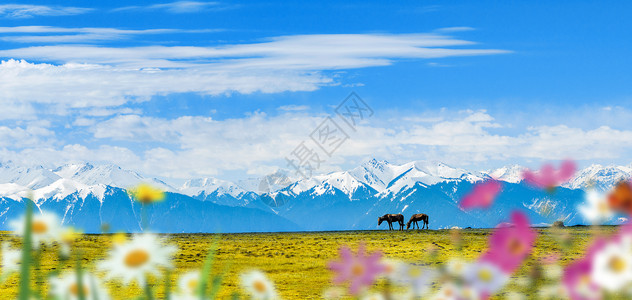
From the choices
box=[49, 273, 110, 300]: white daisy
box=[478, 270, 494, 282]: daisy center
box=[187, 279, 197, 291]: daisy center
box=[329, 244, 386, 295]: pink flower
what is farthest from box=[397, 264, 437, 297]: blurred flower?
box=[49, 273, 110, 300]: white daisy

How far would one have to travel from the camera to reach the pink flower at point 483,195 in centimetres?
226

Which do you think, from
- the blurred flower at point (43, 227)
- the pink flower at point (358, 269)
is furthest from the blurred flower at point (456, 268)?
the blurred flower at point (43, 227)

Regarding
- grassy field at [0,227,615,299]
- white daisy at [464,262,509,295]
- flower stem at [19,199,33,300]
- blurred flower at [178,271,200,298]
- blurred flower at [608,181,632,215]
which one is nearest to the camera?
blurred flower at [608,181,632,215]

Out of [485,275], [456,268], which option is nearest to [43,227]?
[456,268]

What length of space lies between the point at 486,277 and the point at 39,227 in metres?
1.89

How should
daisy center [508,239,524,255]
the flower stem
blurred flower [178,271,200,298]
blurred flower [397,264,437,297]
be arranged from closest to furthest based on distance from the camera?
daisy center [508,239,524,255] → the flower stem → blurred flower [397,264,437,297] → blurred flower [178,271,200,298]

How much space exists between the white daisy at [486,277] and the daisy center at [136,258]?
1.22m

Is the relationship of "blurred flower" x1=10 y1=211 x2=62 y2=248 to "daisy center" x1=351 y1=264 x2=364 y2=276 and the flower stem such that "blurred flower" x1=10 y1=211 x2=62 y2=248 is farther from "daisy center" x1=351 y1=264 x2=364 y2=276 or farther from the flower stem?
"daisy center" x1=351 y1=264 x2=364 y2=276

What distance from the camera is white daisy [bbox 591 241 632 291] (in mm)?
1859

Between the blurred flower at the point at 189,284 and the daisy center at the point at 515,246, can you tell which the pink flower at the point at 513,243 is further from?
the blurred flower at the point at 189,284

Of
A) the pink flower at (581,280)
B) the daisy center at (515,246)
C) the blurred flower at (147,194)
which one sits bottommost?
the pink flower at (581,280)

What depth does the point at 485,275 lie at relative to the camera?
2.30m

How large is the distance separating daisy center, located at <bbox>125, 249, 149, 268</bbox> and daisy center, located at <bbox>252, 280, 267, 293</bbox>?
569 millimetres

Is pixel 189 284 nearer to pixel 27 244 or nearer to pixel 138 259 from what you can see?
pixel 138 259
